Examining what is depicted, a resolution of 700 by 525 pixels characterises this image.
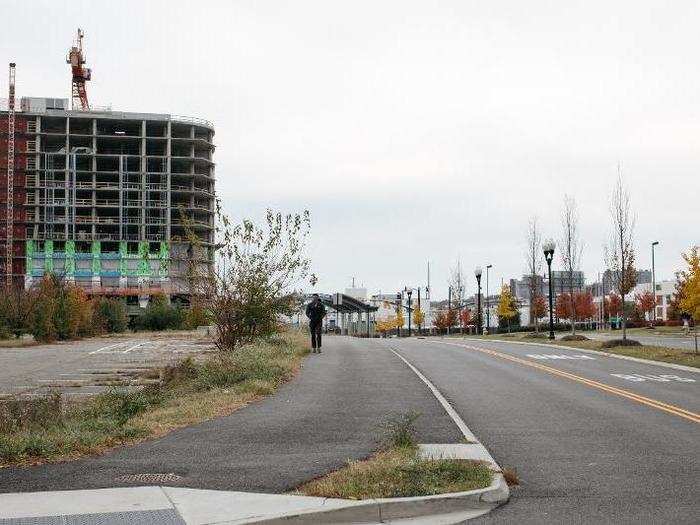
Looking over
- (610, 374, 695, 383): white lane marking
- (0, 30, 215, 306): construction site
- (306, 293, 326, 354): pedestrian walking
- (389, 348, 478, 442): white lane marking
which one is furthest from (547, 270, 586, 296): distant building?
(0, 30, 215, 306): construction site

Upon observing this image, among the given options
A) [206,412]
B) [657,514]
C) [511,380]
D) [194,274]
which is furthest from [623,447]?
[194,274]

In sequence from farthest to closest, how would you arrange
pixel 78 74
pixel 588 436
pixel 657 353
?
1. pixel 78 74
2. pixel 657 353
3. pixel 588 436

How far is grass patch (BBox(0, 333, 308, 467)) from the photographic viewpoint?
34.3 ft

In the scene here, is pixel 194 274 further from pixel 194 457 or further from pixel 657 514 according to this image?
pixel 657 514

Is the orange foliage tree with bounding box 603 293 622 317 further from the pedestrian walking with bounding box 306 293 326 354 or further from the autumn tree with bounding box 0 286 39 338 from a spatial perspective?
the pedestrian walking with bounding box 306 293 326 354

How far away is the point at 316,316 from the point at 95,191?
91.7 m

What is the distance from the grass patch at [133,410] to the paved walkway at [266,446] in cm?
38

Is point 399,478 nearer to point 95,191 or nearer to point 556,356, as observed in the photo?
point 556,356

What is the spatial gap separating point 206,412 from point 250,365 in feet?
18.3

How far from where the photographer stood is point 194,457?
401 inches

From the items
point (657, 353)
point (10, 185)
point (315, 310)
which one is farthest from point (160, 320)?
point (657, 353)

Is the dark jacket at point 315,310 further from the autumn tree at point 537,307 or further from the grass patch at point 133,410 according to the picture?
the autumn tree at point 537,307

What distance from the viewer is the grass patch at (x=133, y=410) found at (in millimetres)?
10455

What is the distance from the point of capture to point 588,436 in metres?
12.2
